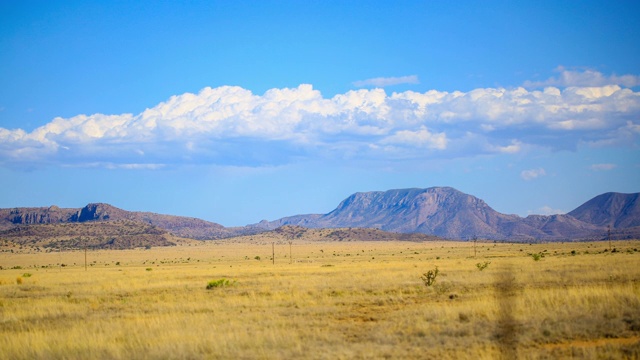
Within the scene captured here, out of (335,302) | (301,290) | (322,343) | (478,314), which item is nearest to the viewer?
(322,343)

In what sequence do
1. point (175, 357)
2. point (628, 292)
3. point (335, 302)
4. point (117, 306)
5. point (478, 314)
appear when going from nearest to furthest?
point (175, 357) → point (478, 314) → point (628, 292) → point (335, 302) → point (117, 306)

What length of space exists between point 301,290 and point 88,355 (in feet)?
51.6

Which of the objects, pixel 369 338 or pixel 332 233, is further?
pixel 332 233

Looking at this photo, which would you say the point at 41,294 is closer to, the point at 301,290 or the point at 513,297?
the point at 301,290

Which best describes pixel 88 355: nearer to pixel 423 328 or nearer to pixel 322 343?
pixel 322 343

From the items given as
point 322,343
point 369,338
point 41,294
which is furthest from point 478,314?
point 41,294

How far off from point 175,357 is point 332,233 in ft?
562

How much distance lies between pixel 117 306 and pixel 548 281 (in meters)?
21.0

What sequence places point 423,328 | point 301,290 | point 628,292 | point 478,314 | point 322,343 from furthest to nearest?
point 301,290 → point 628,292 → point 478,314 → point 423,328 → point 322,343

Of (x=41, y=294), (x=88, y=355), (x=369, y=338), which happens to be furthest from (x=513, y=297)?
(x=41, y=294)

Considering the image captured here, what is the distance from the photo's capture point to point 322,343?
51.9 ft

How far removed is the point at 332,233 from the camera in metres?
186

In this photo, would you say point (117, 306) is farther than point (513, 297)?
Yes

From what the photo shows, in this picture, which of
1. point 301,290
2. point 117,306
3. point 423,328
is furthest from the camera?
point 301,290
